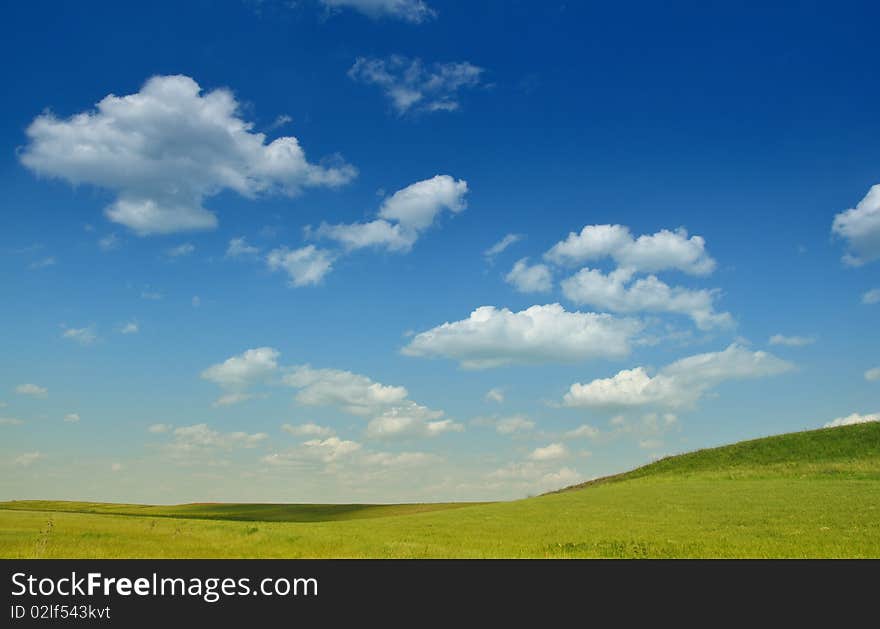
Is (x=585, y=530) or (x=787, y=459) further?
(x=787, y=459)

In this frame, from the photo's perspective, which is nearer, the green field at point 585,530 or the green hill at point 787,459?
the green field at point 585,530

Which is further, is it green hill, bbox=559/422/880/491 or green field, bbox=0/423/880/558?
green hill, bbox=559/422/880/491

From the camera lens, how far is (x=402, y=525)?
4897 cm

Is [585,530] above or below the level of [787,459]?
below

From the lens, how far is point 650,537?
1382 inches

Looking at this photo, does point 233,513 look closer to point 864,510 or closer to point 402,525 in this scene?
point 402,525

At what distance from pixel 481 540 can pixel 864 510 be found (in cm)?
2691
